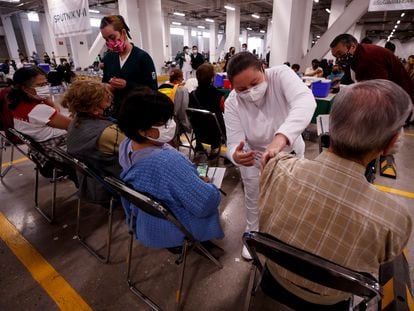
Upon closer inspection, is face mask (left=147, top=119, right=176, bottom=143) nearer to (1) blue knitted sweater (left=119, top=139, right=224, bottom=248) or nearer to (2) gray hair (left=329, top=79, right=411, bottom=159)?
(1) blue knitted sweater (left=119, top=139, right=224, bottom=248)

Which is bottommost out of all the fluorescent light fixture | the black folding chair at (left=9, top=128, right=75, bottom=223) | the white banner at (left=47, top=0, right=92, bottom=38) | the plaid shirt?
the black folding chair at (left=9, top=128, right=75, bottom=223)

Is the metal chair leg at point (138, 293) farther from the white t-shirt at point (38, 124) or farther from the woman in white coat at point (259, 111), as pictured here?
the white t-shirt at point (38, 124)

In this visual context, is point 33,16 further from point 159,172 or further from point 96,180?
point 159,172

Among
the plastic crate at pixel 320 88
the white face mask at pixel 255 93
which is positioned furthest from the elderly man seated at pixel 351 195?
the plastic crate at pixel 320 88

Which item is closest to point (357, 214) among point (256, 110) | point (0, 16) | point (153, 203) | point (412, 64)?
point (153, 203)

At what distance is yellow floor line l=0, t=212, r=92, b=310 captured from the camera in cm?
151

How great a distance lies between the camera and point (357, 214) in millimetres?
698

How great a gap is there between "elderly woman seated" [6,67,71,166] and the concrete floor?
0.62 metres

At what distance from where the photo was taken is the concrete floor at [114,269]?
1.51 meters

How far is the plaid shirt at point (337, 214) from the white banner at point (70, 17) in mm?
4662

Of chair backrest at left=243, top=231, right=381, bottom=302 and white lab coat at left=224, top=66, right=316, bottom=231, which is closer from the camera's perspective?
chair backrest at left=243, top=231, right=381, bottom=302

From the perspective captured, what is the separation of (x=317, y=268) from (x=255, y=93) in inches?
35.7

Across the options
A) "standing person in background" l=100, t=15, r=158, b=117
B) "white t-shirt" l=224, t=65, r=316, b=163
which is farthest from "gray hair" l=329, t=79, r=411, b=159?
"standing person in background" l=100, t=15, r=158, b=117

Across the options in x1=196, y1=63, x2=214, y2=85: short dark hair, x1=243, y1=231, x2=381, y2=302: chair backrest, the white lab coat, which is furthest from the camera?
x1=196, y1=63, x2=214, y2=85: short dark hair
